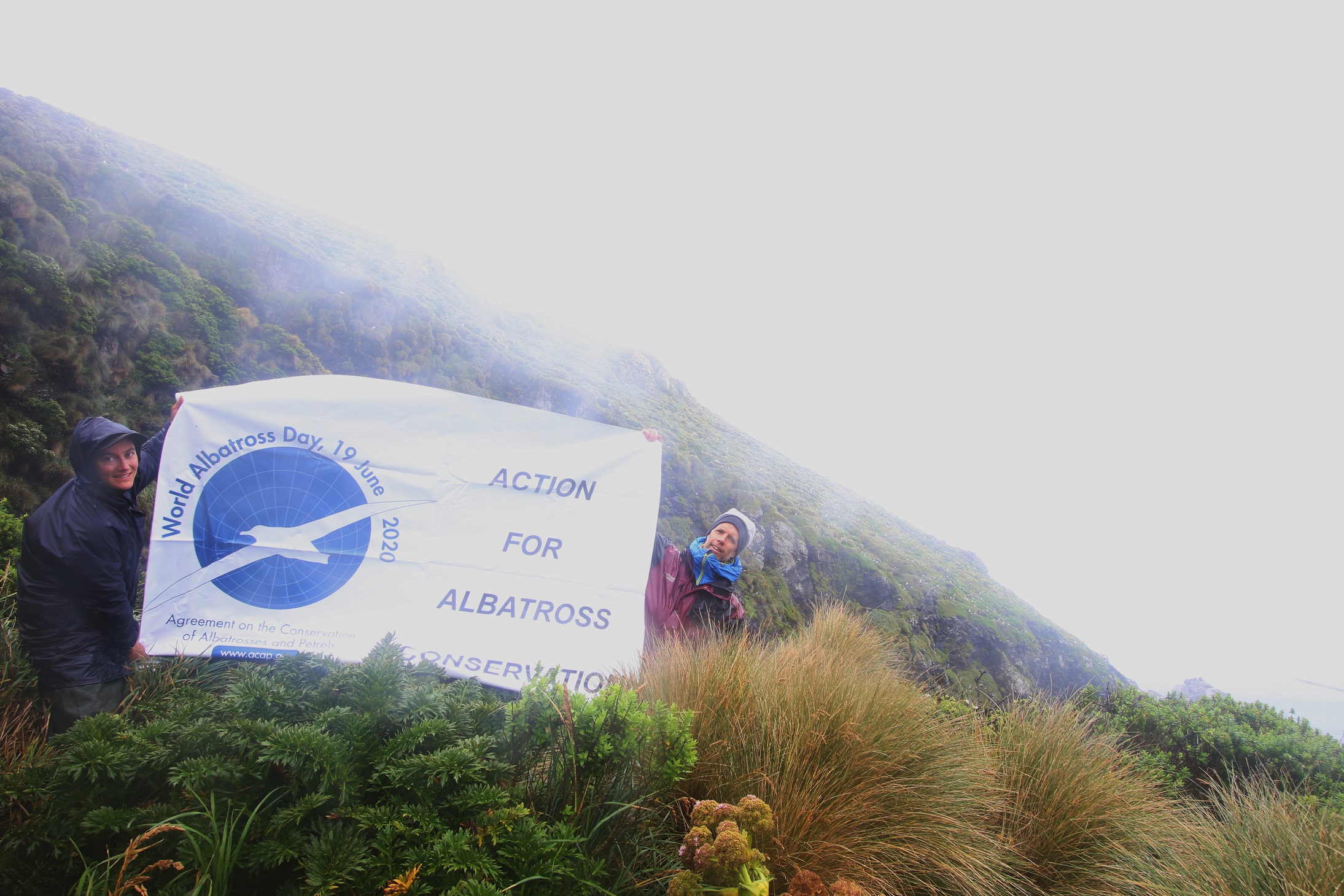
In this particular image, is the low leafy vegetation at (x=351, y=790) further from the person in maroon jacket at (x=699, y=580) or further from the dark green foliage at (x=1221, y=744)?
the dark green foliage at (x=1221, y=744)

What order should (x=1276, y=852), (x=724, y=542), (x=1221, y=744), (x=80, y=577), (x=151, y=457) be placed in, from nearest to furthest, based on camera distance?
(x=1276, y=852), (x=80, y=577), (x=151, y=457), (x=724, y=542), (x=1221, y=744)

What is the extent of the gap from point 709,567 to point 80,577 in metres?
3.66

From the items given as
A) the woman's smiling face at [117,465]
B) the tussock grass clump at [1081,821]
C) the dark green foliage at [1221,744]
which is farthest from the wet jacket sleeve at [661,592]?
the dark green foliage at [1221,744]

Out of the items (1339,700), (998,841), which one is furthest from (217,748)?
(1339,700)

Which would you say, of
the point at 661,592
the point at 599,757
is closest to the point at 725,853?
the point at 599,757

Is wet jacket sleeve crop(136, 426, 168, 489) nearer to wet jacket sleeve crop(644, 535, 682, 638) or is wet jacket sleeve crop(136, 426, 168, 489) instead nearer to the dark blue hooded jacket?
the dark blue hooded jacket

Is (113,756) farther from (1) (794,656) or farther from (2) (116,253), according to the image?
(2) (116,253)

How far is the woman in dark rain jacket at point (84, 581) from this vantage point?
3.00 metres

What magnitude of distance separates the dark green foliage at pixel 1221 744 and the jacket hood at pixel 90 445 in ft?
24.6

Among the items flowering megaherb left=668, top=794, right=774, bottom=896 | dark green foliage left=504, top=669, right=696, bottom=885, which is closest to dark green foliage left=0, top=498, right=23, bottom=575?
dark green foliage left=504, top=669, right=696, bottom=885

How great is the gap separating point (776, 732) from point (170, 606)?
3.55 m

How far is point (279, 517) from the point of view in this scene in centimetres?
374

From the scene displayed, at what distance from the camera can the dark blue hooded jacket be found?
299 cm

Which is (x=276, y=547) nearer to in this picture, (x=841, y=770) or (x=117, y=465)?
(x=117, y=465)
